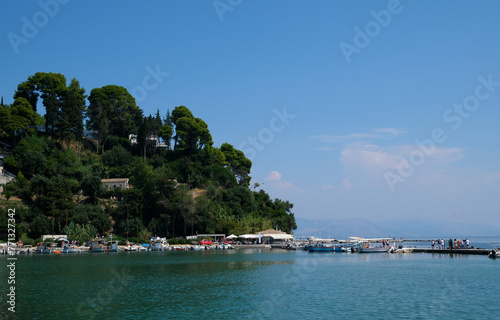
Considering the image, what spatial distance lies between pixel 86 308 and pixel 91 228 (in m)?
56.1

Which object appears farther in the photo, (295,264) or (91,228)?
(91,228)

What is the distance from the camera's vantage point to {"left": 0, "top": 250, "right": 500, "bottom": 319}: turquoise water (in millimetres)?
27359

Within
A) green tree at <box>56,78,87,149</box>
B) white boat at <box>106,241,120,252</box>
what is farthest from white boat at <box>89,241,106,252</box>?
green tree at <box>56,78,87,149</box>

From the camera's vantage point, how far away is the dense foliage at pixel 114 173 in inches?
3223

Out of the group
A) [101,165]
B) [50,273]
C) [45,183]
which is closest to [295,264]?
[50,273]

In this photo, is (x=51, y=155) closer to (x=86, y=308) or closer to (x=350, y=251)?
(x=350, y=251)

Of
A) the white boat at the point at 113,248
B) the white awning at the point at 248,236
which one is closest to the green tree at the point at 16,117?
the white boat at the point at 113,248

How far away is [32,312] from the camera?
27.1 metres

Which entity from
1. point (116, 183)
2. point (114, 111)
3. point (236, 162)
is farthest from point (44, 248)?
point (236, 162)

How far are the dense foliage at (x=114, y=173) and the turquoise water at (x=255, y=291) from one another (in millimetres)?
29756

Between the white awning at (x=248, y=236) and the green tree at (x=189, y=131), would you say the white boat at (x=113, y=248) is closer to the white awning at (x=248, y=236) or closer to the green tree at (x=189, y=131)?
the white awning at (x=248, y=236)

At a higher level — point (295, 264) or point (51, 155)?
point (51, 155)

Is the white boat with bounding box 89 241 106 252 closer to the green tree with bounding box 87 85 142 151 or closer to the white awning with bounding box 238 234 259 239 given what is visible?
the white awning with bounding box 238 234 259 239

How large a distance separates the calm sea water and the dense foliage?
29.7m
